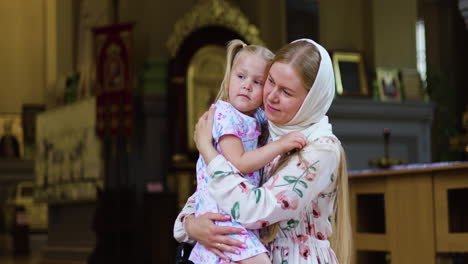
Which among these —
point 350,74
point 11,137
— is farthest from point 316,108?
point 11,137

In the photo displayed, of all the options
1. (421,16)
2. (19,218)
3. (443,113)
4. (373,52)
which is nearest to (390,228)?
(373,52)

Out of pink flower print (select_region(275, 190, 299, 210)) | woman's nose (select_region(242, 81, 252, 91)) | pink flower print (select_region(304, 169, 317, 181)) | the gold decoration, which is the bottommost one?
pink flower print (select_region(275, 190, 299, 210))

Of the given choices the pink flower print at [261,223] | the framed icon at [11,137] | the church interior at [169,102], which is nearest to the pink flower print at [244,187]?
the pink flower print at [261,223]

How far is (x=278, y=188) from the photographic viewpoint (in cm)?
246

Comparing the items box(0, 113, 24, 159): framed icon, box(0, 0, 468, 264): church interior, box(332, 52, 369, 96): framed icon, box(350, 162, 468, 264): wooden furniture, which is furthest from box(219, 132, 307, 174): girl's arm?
box(0, 113, 24, 159): framed icon

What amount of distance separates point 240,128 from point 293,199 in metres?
0.34

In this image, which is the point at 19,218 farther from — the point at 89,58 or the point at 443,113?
the point at 443,113

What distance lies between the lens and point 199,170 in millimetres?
2734

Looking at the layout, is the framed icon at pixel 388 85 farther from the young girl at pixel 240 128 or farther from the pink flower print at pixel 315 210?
the pink flower print at pixel 315 210

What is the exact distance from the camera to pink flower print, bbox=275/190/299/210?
2432mm

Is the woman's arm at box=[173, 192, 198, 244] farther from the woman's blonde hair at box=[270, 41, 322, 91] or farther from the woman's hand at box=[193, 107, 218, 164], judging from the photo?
the woman's blonde hair at box=[270, 41, 322, 91]

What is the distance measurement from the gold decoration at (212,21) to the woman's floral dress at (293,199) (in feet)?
28.1

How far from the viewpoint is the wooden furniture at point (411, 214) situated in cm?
536

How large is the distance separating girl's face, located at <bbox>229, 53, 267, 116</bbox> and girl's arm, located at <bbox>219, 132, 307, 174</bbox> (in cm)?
18
